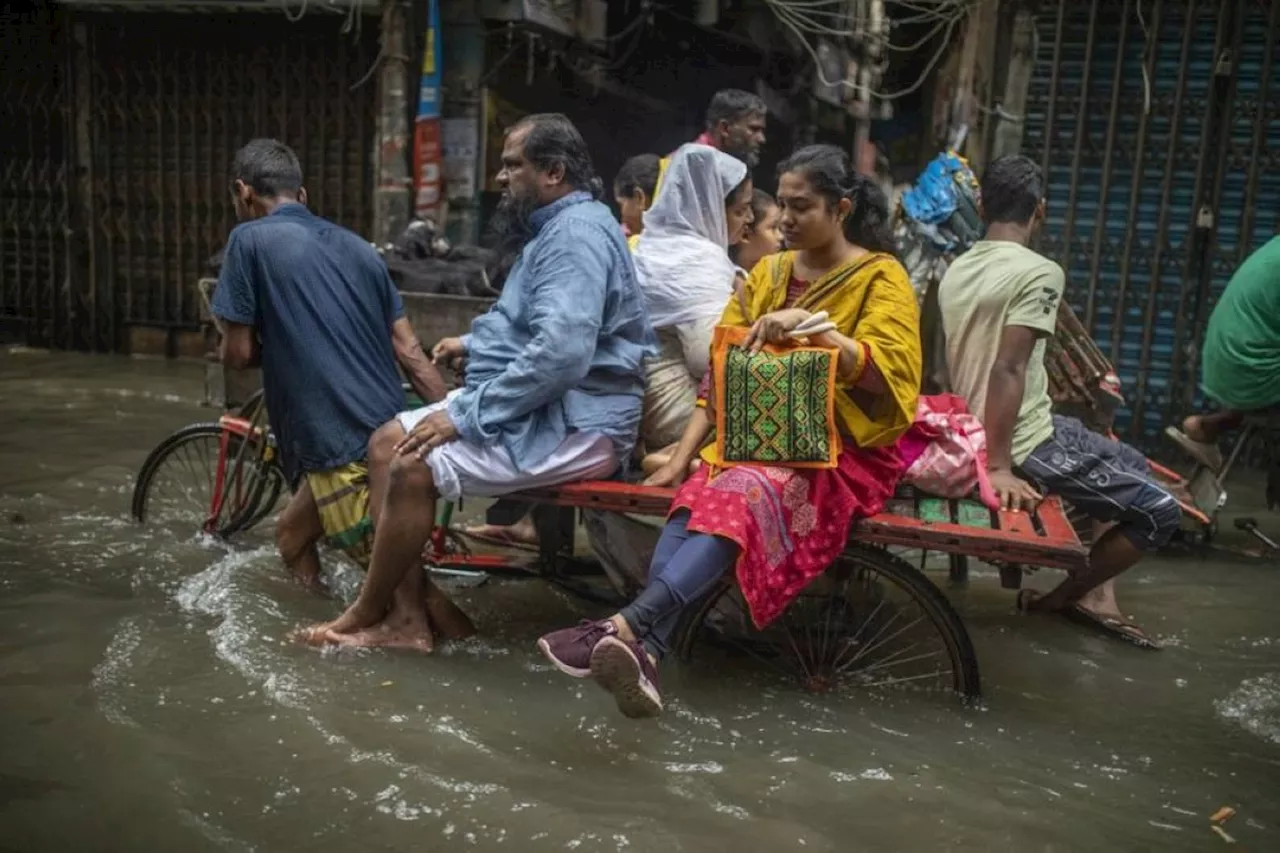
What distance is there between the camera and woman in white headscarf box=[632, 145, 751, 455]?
471cm

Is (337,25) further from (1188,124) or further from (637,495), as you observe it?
(637,495)

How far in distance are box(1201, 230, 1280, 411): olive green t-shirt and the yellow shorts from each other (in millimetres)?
4482

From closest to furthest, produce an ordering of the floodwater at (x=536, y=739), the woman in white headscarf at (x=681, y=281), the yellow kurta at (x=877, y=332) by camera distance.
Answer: the floodwater at (x=536, y=739), the yellow kurta at (x=877, y=332), the woman in white headscarf at (x=681, y=281)

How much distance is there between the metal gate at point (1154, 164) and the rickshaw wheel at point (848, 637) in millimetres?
4878

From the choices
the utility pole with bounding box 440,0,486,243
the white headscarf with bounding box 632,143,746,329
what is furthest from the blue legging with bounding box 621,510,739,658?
the utility pole with bounding box 440,0,486,243

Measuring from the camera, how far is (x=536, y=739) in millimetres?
3684

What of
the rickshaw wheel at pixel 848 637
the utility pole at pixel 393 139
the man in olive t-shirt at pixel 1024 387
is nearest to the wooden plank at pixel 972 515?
the man in olive t-shirt at pixel 1024 387

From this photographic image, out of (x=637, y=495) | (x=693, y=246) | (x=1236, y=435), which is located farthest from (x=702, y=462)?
(x=1236, y=435)

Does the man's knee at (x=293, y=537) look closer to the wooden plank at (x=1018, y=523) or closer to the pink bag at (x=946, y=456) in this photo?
the pink bag at (x=946, y=456)

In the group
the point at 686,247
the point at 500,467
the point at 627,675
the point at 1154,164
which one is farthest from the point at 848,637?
the point at 1154,164

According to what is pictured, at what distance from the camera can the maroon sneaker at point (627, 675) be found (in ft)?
11.0

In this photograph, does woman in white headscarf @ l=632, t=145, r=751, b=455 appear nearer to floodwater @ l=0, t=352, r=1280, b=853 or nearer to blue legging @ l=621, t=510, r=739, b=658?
floodwater @ l=0, t=352, r=1280, b=853

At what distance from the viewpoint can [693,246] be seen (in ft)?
15.8

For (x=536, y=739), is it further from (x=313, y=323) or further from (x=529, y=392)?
(x=313, y=323)
